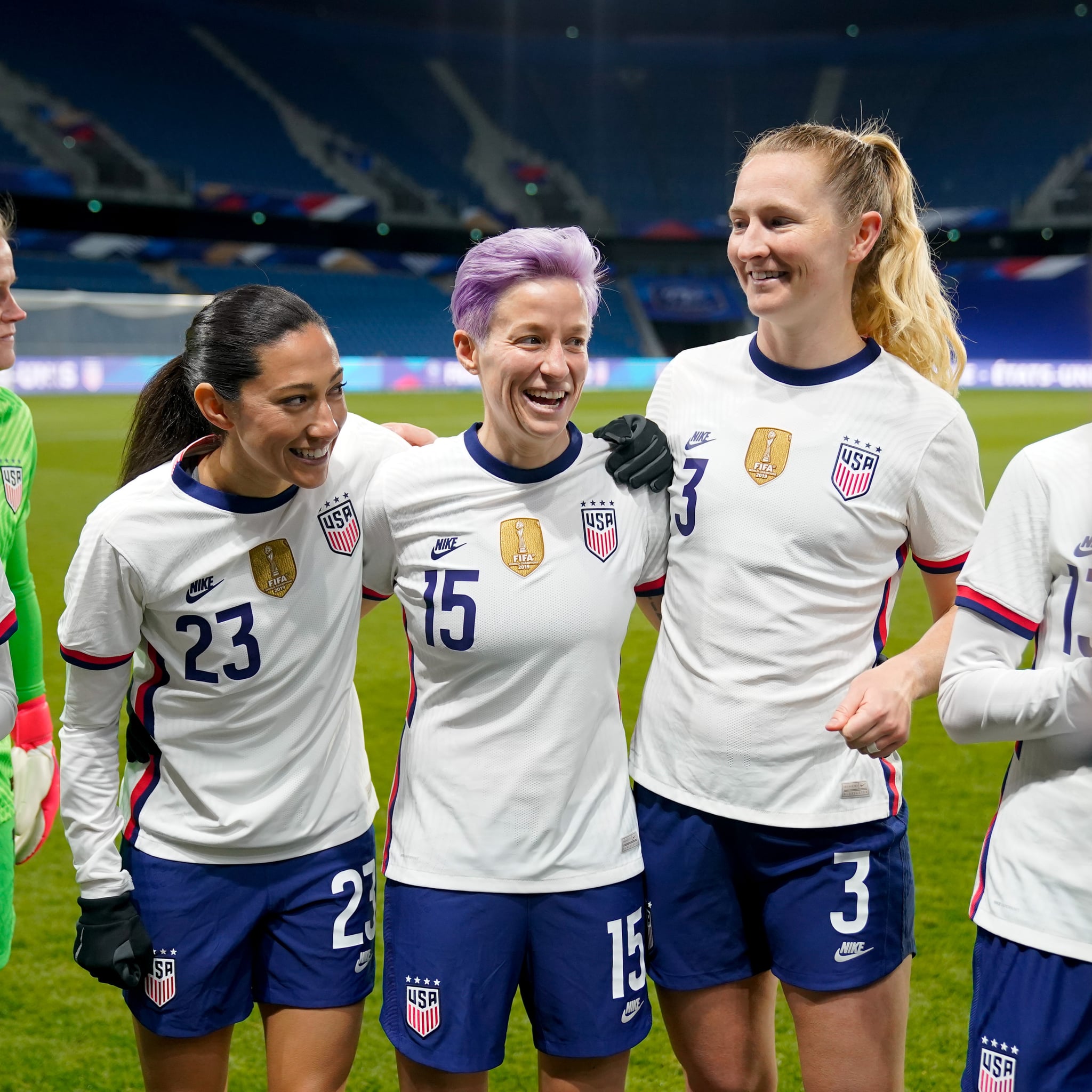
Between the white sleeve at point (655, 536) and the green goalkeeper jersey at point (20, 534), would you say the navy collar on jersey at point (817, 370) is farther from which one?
the green goalkeeper jersey at point (20, 534)

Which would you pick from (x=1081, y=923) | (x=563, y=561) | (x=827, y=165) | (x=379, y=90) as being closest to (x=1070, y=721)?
(x=1081, y=923)

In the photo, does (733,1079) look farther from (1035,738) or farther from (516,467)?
(516,467)

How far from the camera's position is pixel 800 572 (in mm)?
2445

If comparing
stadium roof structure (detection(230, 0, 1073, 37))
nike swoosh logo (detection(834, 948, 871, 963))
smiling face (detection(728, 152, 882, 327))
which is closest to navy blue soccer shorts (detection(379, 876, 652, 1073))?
nike swoosh logo (detection(834, 948, 871, 963))

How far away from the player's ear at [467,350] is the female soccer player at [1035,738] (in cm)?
103

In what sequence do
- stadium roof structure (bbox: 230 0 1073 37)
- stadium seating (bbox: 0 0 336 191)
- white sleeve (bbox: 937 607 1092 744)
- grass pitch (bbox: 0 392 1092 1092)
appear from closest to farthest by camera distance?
white sleeve (bbox: 937 607 1092 744)
grass pitch (bbox: 0 392 1092 1092)
stadium seating (bbox: 0 0 336 191)
stadium roof structure (bbox: 230 0 1073 37)

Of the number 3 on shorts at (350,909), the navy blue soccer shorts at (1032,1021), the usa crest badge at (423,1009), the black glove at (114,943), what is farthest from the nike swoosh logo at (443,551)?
the navy blue soccer shorts at (1032,1021)

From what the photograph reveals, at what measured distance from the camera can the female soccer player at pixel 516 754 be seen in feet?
7.57

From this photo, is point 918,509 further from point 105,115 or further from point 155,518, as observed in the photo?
point 105,115

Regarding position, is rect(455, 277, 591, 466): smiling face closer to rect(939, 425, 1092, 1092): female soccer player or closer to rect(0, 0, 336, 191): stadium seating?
rect(939, 425, 1092, 1092): female soccer player

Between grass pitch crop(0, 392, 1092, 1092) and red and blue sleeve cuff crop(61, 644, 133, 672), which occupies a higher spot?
red and blue sleeve cuff crop(61, 644, 133, 672)

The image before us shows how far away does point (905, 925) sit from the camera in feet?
8.17

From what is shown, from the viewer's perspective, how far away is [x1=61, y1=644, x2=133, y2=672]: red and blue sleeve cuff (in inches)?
94.1

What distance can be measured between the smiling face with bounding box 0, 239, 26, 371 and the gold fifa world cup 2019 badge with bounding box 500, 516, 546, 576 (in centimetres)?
113
